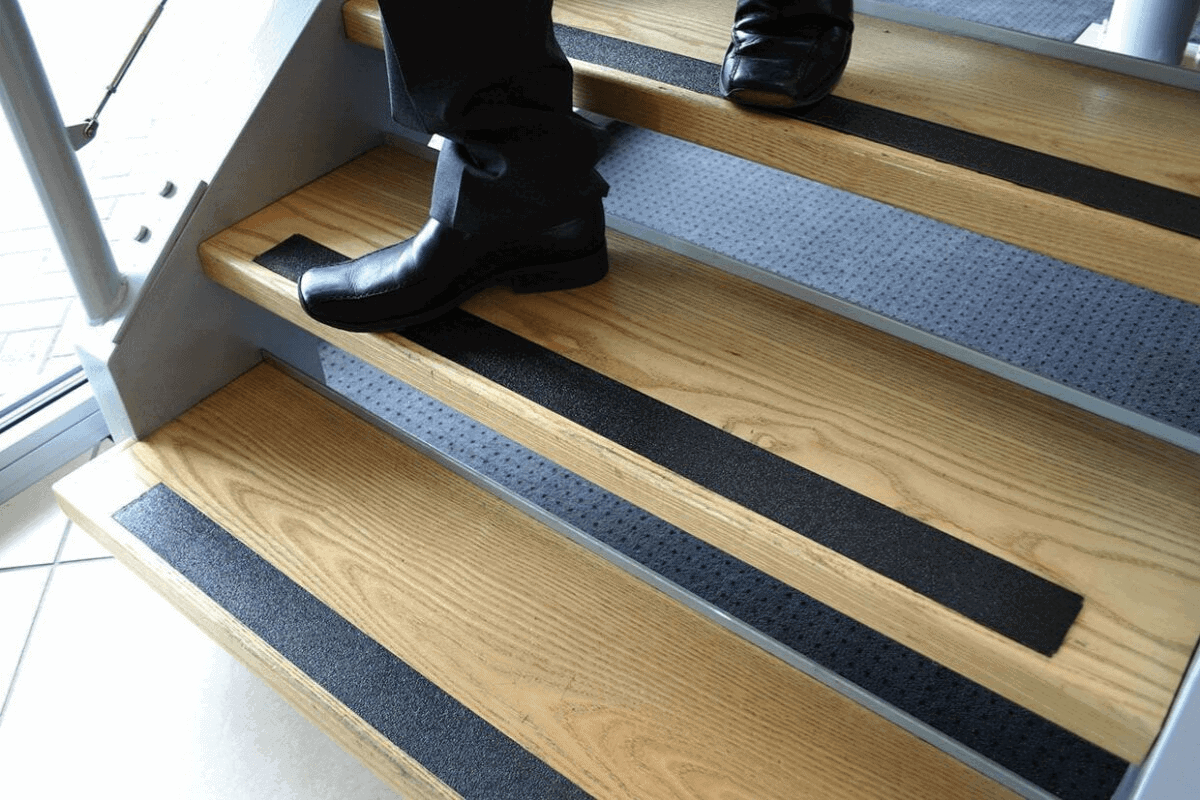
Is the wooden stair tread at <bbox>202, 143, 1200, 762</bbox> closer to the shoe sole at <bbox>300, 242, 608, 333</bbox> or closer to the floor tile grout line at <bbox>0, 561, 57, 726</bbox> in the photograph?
the shoe sole at <bbox>300, 242, 608, 333</bbox>

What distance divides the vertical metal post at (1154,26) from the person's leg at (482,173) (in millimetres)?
959

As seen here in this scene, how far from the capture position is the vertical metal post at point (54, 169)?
108 centimetres

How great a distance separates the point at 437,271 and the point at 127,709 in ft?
2.06

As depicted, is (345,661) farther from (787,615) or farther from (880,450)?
(880,450)

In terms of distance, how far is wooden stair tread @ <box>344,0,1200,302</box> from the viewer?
88cm

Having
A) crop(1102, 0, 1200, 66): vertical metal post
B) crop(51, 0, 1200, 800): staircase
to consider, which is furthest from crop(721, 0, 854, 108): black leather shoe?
crop(1102, 0, 1200, 66): vertical metal post

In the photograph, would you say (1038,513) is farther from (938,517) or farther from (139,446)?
(139,446)

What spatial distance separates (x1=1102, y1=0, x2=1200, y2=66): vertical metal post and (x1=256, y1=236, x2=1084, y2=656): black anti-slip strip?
3.38ft

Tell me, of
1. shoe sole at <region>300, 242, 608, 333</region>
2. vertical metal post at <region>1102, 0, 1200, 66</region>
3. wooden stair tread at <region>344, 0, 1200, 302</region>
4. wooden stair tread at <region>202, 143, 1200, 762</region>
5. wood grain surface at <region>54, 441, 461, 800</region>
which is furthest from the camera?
vertical metal post at <region>1102, 0, 1200, 66</region>

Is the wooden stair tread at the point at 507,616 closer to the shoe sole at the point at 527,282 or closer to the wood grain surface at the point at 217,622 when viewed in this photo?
the wood grain surface at the point at 217,622

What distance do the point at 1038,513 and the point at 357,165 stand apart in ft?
3.02

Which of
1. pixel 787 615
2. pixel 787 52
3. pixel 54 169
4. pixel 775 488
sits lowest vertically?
pixel 787 615

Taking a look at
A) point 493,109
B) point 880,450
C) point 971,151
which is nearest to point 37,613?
point 493,109

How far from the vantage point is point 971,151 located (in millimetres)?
959
